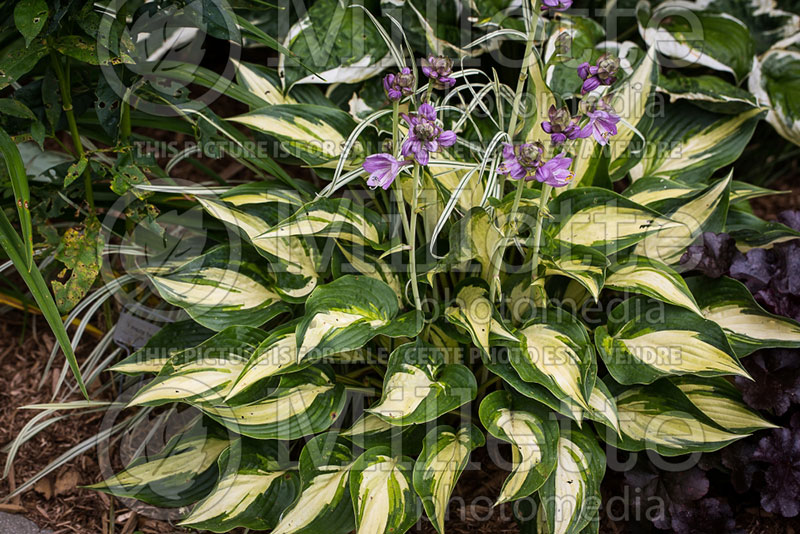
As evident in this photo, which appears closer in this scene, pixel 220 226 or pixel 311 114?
pixel 311 114

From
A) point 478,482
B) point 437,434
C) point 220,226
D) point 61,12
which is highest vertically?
point 61,12

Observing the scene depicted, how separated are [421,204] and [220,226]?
2.25 feet

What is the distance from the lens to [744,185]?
1.99 meters

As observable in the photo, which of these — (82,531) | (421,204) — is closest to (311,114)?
(421,204)

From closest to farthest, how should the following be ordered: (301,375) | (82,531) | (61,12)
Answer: (61,12), (301,375), (82,531)

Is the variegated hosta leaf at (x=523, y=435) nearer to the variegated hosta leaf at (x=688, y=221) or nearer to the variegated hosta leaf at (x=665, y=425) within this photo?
the variegated hosta leaf at (x=665, y=425)

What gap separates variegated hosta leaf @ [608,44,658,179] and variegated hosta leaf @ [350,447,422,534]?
3.26ft

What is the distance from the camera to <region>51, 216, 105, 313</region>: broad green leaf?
168 centimetres

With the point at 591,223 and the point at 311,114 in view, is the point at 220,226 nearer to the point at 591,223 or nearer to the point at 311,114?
the point at 311,114

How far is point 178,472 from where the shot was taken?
1660 mm

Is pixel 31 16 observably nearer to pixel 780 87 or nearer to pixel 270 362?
pixel 270 362

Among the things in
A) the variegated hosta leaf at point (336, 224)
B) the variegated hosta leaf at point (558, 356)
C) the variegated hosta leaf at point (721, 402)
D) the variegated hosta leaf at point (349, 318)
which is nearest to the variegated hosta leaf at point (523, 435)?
the variegated hosta leaf at point (558, 356)

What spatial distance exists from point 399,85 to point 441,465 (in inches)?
31.3

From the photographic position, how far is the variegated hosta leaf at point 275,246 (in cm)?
167
